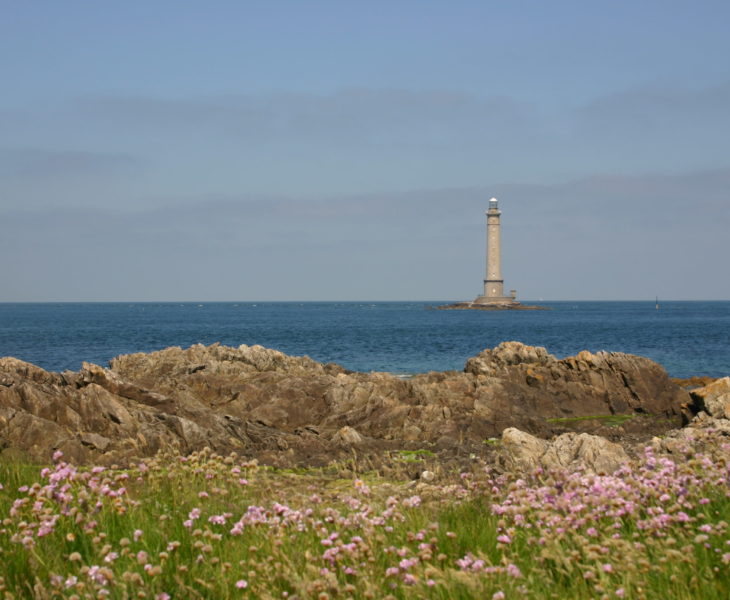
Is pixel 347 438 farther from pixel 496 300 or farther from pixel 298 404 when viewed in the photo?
pixel 496 300

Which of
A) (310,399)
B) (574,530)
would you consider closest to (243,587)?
(574,530)

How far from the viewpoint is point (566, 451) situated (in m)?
13.1

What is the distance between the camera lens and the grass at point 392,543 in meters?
4.70

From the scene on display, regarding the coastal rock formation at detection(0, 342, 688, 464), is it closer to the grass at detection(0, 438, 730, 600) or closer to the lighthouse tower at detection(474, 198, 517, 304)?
the grass at detection(0, 438, 730, 600)

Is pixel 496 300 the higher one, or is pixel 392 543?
pixel 496 300

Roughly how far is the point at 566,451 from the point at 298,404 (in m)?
12.0

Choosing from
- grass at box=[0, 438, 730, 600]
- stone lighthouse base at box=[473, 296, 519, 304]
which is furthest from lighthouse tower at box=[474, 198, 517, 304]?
grass at box=[0, 438, 730, 600]

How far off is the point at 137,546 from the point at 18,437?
10116 millimetres

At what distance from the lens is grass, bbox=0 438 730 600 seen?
4703mm

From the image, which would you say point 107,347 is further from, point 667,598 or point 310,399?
point 667,598

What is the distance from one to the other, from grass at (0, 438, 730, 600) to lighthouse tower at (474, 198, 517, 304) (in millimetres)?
138393

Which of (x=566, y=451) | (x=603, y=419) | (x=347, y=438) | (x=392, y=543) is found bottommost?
(x=603, y=419)

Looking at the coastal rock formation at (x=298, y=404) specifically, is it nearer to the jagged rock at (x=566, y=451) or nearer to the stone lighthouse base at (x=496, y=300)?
the jagged rock at (x=566, y=451)

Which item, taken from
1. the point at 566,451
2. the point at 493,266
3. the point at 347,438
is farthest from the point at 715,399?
the point at 493,266
